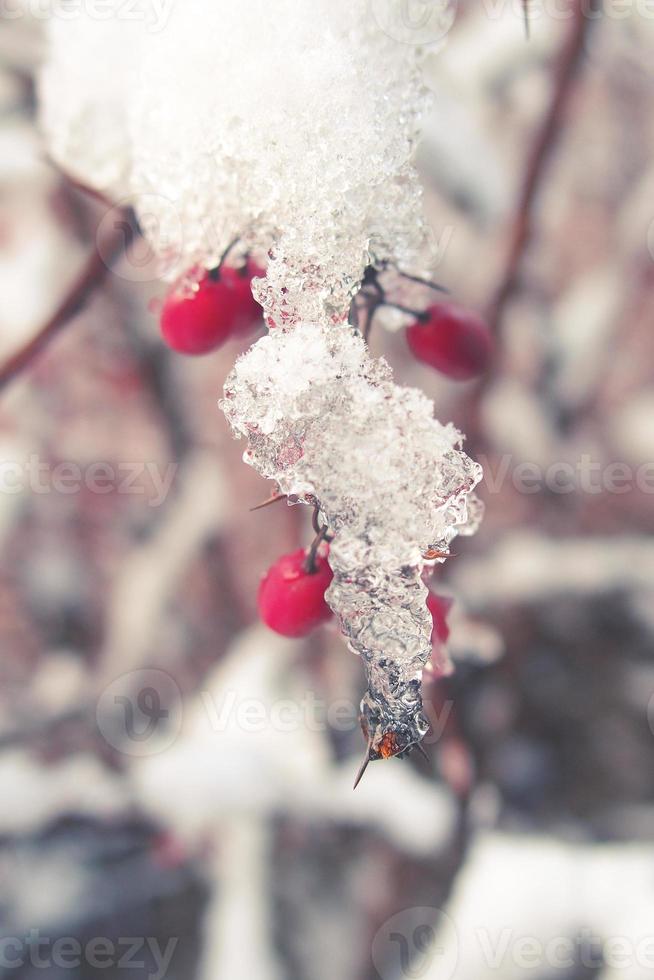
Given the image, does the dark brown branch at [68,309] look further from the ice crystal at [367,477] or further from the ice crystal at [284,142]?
the ice crystal at [367,477]

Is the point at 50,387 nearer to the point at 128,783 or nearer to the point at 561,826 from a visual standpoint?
the point at 128,783

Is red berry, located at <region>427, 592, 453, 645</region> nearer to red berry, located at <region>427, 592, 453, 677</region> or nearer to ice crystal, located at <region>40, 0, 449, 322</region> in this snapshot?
red berry, located at <region>427, 592, 453, 677</region>

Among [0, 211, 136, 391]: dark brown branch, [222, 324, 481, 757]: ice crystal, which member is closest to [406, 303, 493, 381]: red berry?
[222, 324, 481, 757]: ice crystal

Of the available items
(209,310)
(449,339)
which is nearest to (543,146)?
(449,339)

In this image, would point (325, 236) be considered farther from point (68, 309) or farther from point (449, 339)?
point (68, 309)

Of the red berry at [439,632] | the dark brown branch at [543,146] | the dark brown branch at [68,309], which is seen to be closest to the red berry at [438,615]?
the red berry at [439,632]

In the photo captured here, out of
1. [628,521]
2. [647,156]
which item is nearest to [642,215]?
[647,156]
